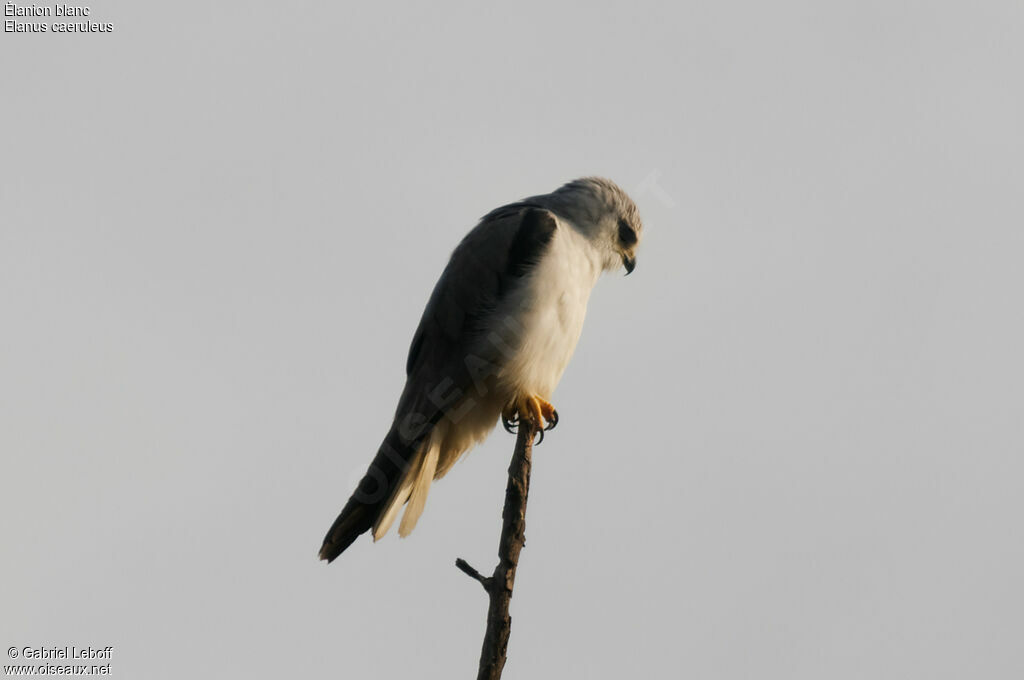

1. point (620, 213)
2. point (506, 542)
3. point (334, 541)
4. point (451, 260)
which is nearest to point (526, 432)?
point (506, 542)

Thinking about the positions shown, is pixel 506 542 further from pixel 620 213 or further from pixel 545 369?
pixel 620 213

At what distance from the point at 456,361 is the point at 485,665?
210 centimetres

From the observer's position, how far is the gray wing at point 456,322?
6.20 m

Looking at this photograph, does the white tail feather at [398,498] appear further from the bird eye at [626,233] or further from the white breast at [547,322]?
the bird eye at [626,233]

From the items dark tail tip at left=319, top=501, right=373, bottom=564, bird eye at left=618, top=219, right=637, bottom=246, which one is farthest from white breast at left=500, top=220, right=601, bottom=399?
dark tail tip at left=319, top=501, right=373, bottom=564

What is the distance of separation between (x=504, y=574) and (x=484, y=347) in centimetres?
172

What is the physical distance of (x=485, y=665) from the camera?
4.67 meters

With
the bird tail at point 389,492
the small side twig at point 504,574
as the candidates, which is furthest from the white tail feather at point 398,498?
the small side twig at point 504,574

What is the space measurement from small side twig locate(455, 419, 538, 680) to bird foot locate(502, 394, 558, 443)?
98 cm

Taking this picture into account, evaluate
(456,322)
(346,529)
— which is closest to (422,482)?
(346,529)

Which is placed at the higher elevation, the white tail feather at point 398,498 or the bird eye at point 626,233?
the bird eye at point 626,233

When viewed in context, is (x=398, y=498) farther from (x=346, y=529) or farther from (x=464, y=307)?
(x=464, y=307)

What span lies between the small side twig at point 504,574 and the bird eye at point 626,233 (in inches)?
98.2

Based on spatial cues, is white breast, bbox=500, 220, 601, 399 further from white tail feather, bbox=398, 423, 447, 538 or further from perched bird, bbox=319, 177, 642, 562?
white tail feather, bbox=398, 423, 447, 538
